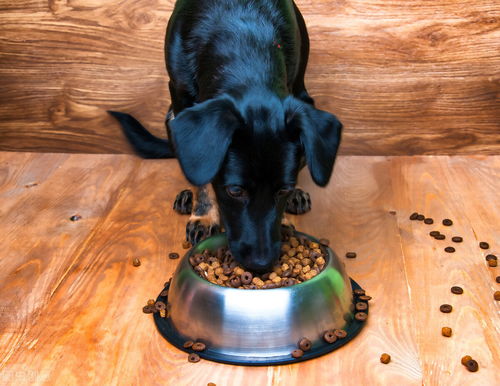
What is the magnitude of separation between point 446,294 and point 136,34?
2029 mm

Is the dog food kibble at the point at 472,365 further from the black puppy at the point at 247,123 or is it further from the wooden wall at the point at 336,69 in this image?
the wooden wall at the point at 336,69

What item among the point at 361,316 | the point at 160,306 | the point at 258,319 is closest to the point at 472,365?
the point at 361,316

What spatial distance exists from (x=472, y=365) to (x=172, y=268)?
42.7 inches

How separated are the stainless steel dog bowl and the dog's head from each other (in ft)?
0.53

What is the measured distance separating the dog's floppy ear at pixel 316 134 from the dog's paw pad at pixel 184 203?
1.00 meters

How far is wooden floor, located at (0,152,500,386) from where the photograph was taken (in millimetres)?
1965

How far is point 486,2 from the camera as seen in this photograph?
3.41m

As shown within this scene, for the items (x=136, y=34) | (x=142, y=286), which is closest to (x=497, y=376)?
(x=142, y=286)

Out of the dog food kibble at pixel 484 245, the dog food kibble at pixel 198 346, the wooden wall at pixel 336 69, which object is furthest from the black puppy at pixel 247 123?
the wooden wall at pixel 336 69

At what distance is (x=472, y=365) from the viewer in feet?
6.31

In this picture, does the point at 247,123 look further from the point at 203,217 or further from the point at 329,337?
the point at 203,217

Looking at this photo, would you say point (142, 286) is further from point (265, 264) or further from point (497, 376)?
point (497, 376)

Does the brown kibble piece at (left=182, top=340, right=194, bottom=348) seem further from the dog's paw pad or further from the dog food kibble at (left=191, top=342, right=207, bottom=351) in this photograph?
the dog's paw pad

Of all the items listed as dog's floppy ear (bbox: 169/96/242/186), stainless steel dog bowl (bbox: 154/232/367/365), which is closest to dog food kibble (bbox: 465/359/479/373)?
stainless steel dog bowl (bbox: 154/232/367/365)
